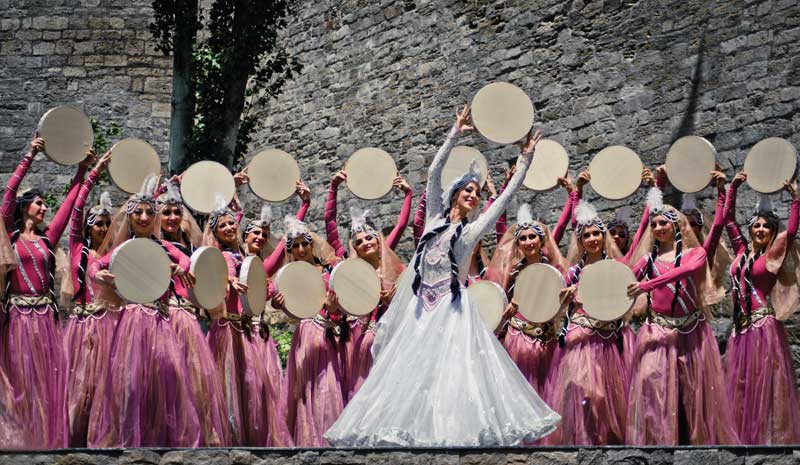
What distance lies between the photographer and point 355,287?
814 centimetres

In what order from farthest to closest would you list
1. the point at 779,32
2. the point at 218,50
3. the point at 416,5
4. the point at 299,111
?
the point at 299,111, the point at 416,5, the point at 218,50, the point at 779,32

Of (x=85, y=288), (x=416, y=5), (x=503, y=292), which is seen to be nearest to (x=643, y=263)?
(x=503, y=292)

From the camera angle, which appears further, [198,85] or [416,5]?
[416,5]

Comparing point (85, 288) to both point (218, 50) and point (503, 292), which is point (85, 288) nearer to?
point (503, 292)

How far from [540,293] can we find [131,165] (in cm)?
261

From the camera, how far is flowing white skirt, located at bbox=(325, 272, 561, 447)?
20.7 ft

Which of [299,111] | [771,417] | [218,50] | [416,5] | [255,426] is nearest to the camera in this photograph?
[771,417]

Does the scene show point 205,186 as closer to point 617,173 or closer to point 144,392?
point 144,392

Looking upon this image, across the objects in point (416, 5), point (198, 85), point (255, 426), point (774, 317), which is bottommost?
point (255, 426)

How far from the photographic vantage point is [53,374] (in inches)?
302

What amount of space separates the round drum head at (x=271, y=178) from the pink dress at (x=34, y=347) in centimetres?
159

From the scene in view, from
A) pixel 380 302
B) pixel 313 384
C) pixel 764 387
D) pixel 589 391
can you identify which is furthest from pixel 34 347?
pixel 764 387

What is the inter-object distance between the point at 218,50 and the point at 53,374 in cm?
437

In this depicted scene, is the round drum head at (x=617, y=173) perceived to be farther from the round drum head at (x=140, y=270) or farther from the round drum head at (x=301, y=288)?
the round drum head at (x=140, y=270)
